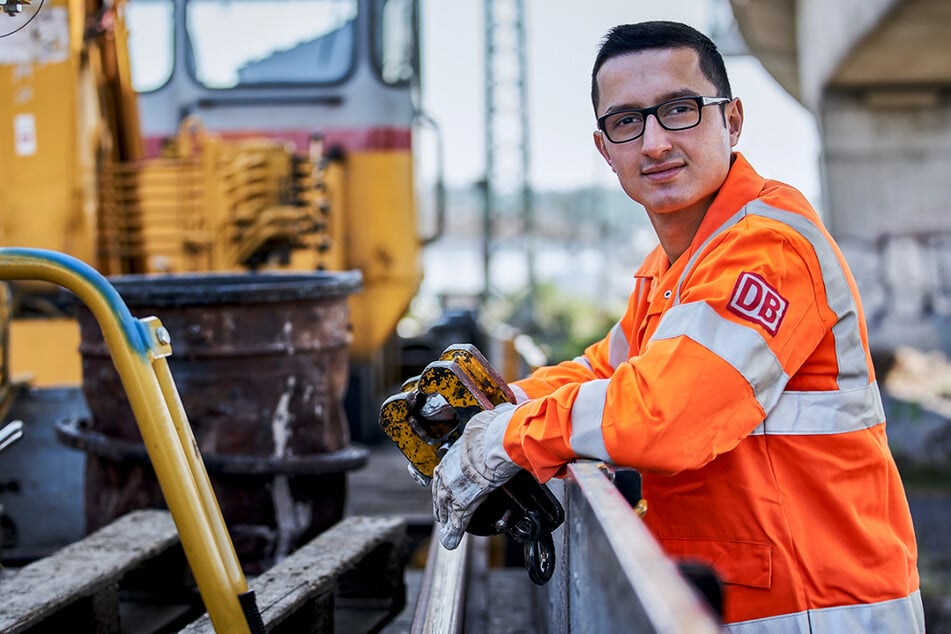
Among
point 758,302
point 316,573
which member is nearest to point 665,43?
point 758,302

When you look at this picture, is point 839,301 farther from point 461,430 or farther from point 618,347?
point 461,430

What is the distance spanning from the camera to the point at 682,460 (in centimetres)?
184

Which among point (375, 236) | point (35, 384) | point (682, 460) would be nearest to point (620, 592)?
point (682, 460)

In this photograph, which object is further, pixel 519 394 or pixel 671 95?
pixel 519 394

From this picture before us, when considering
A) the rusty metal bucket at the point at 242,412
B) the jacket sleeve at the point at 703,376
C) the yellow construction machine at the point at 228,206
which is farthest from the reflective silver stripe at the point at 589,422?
the rusty metal bucket at the point at 242,412

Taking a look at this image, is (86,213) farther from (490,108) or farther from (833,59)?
(490,108)

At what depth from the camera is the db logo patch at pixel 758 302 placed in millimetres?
1883

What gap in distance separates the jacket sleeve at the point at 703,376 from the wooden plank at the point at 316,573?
996mm

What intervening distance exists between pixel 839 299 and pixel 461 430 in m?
0.83

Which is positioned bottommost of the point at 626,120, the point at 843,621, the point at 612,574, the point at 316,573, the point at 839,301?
the point at 316,573

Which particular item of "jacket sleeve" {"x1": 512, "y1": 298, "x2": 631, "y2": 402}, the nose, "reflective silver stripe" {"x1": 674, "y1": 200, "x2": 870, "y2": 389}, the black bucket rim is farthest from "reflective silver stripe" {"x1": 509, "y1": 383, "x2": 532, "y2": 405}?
the black bucket rim

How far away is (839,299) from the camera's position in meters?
2.01

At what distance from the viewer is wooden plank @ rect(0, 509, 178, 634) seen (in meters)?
2.61

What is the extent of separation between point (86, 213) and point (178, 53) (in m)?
2.58
